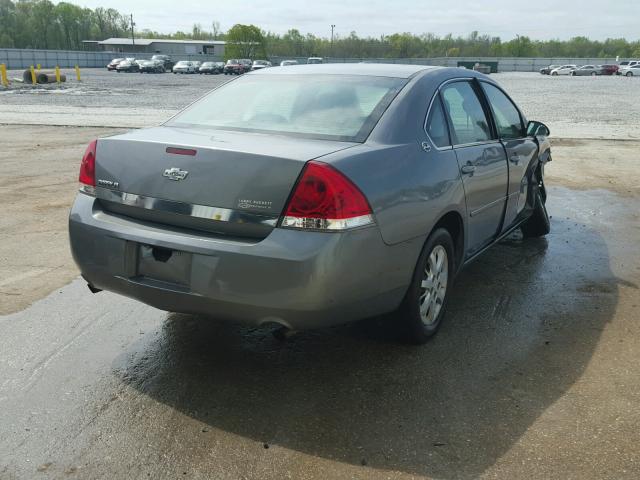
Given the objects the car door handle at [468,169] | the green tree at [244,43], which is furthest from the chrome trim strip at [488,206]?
the green tree at [244,43]

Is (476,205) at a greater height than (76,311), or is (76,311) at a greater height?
(476,205)

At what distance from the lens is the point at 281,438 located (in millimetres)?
2875

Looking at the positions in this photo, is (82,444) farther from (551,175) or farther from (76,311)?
(551,175)

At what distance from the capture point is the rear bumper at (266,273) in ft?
9.64

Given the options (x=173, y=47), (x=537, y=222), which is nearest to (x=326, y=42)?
(x=173, y=47)

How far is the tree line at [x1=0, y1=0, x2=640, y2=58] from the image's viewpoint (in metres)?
141

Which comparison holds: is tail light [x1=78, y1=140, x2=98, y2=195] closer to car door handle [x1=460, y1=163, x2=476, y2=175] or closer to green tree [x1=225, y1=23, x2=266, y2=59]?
car door handle [x1=460, y1=163, x2=476, y2=175]

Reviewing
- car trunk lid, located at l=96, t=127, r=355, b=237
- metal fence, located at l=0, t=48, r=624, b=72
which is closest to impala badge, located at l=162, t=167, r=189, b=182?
car trunk lid, located at l=96, t=127, r=355, b=237

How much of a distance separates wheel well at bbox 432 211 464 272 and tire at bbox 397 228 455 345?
0.33 ft

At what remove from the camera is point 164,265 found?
316 centimetres

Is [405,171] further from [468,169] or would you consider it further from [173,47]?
[173,47]

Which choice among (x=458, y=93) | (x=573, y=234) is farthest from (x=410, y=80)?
(x=573, y=234)

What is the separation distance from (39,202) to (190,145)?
197 inches

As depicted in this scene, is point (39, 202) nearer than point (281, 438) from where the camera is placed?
No
